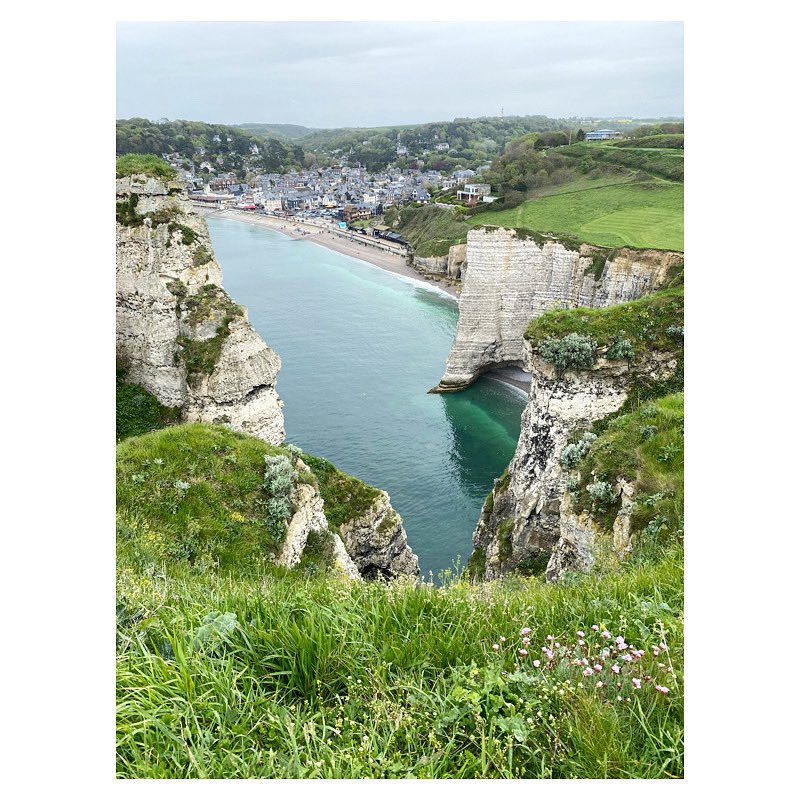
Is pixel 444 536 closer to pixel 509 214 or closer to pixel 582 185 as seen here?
pixel 509 214

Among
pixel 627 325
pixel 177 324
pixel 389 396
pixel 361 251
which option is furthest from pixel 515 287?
pixel 361 251

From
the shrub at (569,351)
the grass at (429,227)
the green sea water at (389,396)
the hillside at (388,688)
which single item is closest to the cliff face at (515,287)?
the green sea water at (389,396)

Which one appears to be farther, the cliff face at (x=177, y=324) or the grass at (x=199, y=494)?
the cliff face at (x=177, y=324)

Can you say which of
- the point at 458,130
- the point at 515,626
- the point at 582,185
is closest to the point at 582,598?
the point at 515,626

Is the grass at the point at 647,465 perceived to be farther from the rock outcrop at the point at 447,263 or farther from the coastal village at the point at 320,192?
the coastal village at the point at 320,192

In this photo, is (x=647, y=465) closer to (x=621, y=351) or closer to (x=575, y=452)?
(x=575, y=452)

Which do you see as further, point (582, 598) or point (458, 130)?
point (458, 130)
